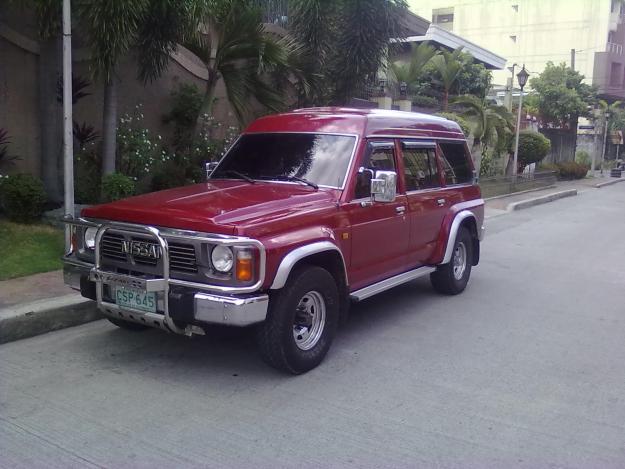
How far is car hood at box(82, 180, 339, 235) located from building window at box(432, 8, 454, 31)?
2307 inches

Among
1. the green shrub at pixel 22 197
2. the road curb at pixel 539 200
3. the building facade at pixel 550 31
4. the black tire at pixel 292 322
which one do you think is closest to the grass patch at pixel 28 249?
the green shrub at pixel 22 197

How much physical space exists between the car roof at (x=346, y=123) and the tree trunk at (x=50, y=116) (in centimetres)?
460

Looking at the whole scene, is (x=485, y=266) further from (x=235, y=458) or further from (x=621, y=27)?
(x=621, y=27)

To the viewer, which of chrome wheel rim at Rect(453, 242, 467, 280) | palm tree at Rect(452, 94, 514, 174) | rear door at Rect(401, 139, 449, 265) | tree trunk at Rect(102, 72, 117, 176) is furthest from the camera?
palm tree at Rect(452, 94, 514, 174)

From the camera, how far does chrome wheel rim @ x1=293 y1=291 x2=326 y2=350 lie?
16.7ft

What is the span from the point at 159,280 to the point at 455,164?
4.60 meters

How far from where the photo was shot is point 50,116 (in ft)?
31.9

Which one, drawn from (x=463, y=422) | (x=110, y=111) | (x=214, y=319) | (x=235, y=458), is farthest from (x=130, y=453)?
(x=110, y=111)

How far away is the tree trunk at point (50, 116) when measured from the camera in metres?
9.62

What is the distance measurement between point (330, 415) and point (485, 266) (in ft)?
20.1

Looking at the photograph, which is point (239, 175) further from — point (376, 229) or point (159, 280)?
point (159, 280)

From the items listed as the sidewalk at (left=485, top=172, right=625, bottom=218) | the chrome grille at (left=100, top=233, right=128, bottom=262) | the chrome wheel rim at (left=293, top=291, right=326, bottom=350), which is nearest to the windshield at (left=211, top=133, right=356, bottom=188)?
the chrome wheel rim at (left=293, top=291, right=326, bottom=350)

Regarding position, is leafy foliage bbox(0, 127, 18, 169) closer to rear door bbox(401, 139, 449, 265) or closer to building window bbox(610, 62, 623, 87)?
rear door bbox(401, 139, 449, 265)

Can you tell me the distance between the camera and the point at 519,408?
4.51m
